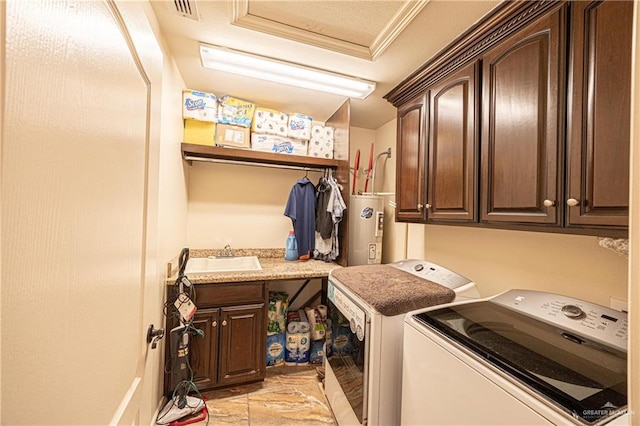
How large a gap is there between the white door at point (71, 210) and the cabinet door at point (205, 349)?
1.11 meters

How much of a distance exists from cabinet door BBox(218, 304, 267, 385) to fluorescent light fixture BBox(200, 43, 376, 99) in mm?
1801

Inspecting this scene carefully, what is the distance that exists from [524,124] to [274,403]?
2299 millimetres

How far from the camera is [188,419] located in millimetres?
1565

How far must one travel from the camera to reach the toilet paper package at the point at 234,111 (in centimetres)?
218

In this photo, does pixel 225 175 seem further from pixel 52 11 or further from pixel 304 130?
pixel 52 11

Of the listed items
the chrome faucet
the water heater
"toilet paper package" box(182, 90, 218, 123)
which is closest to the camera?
"toilet paper package" box(182, 90, 218, 123)

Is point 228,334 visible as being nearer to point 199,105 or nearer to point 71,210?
point 71,210

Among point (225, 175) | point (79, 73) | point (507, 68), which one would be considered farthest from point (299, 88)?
point (79, 73)

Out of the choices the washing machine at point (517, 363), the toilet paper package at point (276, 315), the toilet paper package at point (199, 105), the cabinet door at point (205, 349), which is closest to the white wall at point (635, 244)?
the washing machine at point (517, 363)

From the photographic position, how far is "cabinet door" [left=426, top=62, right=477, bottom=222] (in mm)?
1279

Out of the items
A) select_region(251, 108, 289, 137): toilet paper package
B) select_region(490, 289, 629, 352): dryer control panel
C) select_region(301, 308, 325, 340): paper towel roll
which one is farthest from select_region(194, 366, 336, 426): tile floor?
select_region(251, 108, 289, 137): toilet paper package

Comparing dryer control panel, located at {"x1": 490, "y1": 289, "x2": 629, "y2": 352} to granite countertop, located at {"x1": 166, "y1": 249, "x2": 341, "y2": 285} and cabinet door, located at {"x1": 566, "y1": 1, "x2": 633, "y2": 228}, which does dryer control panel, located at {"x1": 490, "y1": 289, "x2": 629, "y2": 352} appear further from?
granite countertop, located at {"x1": 166, "y1": 249, "x2": 341, "y2": 285}

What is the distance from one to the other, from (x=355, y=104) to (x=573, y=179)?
181cm

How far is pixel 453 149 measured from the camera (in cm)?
139
